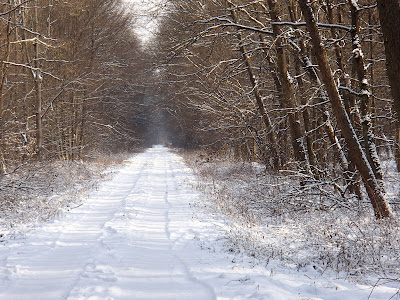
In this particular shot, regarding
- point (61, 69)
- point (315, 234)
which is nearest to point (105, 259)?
point (315, 234)

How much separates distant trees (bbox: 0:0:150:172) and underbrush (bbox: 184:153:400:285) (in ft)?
26.4

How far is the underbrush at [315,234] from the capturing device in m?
4.64

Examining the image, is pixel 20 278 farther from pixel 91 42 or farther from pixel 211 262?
pixel 91 42

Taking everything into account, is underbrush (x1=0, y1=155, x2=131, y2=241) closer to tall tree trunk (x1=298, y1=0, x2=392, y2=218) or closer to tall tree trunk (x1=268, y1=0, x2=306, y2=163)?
tall tree trunk (x1=268, y1=0, x2=306, y2=163)

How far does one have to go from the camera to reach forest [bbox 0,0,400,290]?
6.51 m

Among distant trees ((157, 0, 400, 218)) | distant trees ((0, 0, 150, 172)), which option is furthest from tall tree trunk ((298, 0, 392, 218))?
distant trees ((0, 0, 150, 172))

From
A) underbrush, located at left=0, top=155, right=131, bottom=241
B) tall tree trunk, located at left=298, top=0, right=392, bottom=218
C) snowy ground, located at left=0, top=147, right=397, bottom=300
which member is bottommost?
snowy ground, located at left=0, top=147, right=397, bottom=300

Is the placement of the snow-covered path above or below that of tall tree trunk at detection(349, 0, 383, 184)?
below

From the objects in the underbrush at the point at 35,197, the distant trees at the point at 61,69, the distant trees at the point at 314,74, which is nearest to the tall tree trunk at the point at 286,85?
the distant trees at the point at 314,74

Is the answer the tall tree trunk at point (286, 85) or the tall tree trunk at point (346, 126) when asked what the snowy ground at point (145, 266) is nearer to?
the tall tree trunk at point (346, 126)

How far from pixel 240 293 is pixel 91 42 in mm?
19791

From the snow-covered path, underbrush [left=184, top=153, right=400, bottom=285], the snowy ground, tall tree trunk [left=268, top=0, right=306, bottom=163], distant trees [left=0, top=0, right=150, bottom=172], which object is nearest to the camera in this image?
the snowy ground

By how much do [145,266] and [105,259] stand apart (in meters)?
0.68

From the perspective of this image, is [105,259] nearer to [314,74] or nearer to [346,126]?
[346,126]
